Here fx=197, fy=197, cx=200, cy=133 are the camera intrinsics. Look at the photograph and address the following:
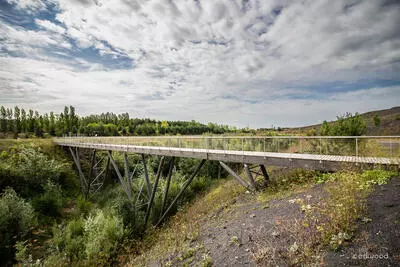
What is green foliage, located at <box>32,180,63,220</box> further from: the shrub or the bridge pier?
the shrub

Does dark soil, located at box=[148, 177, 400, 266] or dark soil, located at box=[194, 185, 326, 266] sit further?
dark soil, located at box=[194, 185, 326, 266]

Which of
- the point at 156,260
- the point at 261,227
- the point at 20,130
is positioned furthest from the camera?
the point at 20,130

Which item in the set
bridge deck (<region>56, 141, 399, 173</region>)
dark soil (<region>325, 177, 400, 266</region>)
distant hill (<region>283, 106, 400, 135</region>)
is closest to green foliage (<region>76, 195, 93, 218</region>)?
bridge deck (<region>56, 141, 399, 173</region>)

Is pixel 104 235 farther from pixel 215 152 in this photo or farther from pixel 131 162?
pixel 131 162

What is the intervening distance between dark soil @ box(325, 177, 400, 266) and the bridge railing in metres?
3.60

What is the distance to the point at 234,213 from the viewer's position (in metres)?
7.14

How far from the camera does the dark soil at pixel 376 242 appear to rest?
296 cm

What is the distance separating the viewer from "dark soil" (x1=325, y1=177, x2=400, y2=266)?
9.70 ft

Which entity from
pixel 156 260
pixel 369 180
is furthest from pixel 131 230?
pixel 369 180

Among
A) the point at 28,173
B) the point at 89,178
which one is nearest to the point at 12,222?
the point at 89,178

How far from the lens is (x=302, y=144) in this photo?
8695mm

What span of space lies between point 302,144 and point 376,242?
5816 mm

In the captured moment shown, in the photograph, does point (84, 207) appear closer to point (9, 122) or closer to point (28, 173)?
point (28, 173)

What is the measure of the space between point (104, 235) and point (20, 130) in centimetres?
6097
